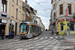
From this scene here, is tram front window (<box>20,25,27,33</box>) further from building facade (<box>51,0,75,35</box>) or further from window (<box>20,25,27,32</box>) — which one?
building facade (<box>51,0,75,35</box>)

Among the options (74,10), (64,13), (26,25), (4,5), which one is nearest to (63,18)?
(64,13)

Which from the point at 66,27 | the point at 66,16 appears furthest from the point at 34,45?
the point at 66,16

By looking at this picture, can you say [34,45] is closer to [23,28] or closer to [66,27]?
[23,28]

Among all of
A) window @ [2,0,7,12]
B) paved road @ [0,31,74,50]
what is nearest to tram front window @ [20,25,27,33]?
paved road @ [0,31,74,50]

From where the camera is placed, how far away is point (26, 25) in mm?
15406

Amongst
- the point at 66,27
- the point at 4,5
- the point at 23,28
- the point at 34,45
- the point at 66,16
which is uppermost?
the point at 4,5

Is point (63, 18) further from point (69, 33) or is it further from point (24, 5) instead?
point (24, 5)

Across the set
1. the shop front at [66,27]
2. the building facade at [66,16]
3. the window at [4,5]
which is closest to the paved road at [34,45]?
the window at [4,5]

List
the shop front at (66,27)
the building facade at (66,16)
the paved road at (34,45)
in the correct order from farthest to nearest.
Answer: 1. the building facade at (66,16)
2. the shop front at (66,27)
3. the paved road at (34,45)

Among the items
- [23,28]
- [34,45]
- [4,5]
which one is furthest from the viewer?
[4,5]

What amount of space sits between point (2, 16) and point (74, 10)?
19.7m

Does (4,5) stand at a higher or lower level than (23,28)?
higher

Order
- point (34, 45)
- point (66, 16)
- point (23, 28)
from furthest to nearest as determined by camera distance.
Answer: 1. point (66, 16)
2. point (23, 28)
3. point (34, 45)

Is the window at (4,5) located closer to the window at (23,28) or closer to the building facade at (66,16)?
the window at (23,28)
